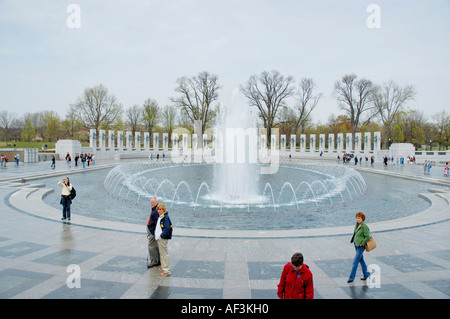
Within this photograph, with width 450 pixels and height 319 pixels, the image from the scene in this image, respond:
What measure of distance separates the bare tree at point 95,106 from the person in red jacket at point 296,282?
67.8 metres

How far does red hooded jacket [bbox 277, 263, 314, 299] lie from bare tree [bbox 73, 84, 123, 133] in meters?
67.8

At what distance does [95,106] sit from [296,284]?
7050cm

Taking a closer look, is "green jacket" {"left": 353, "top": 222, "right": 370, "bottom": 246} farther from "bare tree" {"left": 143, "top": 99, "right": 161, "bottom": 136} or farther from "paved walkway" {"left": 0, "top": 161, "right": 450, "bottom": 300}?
"bare tree" {"left": 143, "top": 99, "right": 161, "bottom": 136}

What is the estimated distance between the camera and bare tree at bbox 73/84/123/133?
6444 cm

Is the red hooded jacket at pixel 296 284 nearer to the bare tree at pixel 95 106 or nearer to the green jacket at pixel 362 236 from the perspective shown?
the green jacket at pixel 362 236

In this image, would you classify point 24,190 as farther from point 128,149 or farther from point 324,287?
point 128,149

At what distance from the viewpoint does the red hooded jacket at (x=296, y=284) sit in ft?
12.1

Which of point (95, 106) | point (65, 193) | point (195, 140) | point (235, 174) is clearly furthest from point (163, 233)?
point (95, 106)

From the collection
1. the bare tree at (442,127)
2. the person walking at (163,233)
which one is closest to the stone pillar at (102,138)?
the person walking at (163,233)

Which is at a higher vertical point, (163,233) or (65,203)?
(163,233)

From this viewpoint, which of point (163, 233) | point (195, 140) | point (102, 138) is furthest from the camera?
point (195, 140)

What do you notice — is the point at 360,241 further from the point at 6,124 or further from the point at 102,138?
the point at 6,124

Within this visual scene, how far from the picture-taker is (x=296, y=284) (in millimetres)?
3734
